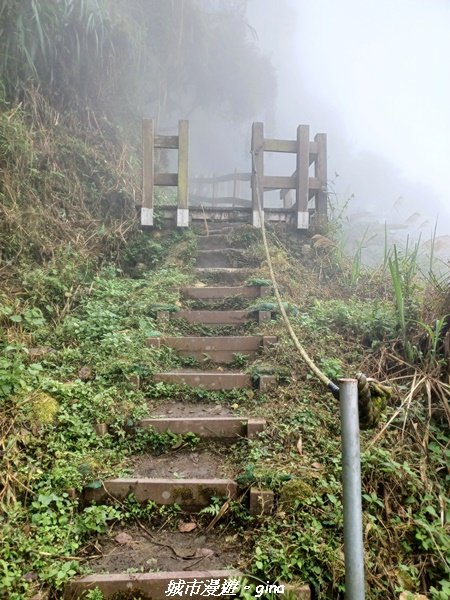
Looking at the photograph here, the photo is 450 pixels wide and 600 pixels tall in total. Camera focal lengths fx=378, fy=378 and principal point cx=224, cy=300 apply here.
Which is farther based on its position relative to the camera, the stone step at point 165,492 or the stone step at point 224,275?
the stone step at point 224,275

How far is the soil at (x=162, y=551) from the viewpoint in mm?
1788

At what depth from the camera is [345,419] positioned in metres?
1.08

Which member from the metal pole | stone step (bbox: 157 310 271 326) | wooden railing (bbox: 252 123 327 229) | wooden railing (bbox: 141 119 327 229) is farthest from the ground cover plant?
wooden railing (bbox: 252 123 327 229)

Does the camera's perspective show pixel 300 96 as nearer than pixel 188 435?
No

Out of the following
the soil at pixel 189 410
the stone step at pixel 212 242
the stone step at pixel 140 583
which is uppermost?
the stone step at pixel 212 242

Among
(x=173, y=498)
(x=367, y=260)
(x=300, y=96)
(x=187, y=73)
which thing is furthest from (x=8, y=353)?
(x=300, y=96)

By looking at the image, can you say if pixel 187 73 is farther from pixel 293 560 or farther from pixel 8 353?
pixel 293 560

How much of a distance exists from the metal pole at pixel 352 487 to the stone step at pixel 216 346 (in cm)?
238

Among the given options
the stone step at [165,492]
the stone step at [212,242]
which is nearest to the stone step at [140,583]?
the stone step at [165,492]

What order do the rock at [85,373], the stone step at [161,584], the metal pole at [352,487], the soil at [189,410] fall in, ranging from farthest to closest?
1. the rock at [85,373]
2. the soil at [189,410]
3. the stone step at [161,584]
4. the metal pole at [352,487]

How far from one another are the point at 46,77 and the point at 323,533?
6.70 metres

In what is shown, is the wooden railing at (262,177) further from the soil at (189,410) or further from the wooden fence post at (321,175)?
the soil at (189,410)

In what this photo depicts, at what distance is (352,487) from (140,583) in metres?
1.21

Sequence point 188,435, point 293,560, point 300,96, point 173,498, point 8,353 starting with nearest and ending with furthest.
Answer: point 293,560 → point 173,498 → point 188,435 → point 8,353 → point 300,96
